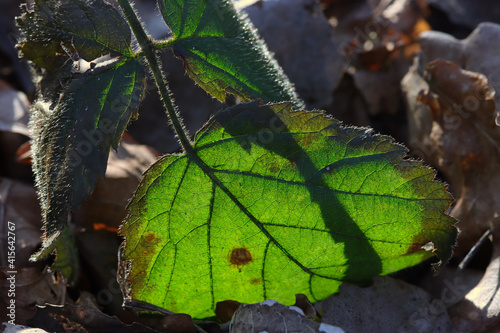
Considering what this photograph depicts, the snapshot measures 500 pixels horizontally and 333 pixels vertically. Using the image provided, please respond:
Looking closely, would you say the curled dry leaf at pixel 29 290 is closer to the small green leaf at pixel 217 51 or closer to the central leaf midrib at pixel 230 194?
the central leaf midrib at pixel 230 194

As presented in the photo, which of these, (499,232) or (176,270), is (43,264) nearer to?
(176,270)

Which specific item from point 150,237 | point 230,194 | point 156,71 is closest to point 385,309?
point 230,194

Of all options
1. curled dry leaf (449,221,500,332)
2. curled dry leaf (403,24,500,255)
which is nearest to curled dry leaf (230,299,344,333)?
curled dry leaf (449,221,500,332)

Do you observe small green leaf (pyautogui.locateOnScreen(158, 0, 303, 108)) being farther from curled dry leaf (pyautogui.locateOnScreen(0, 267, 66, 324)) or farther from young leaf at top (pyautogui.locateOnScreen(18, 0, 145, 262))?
curled dry leaf (pyautogui.locateOnScreen(0, 267, 66, 324))

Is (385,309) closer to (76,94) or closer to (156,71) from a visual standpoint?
(156,71)

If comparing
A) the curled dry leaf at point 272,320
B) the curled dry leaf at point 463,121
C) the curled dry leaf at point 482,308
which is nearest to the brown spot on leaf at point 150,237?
the curled dry leaf at point 272,320

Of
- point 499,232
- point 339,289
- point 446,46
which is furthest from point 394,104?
point 339,289

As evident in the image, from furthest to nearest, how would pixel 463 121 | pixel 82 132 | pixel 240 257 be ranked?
pixel 463 121, pixel 240 257, pixel 82 132
